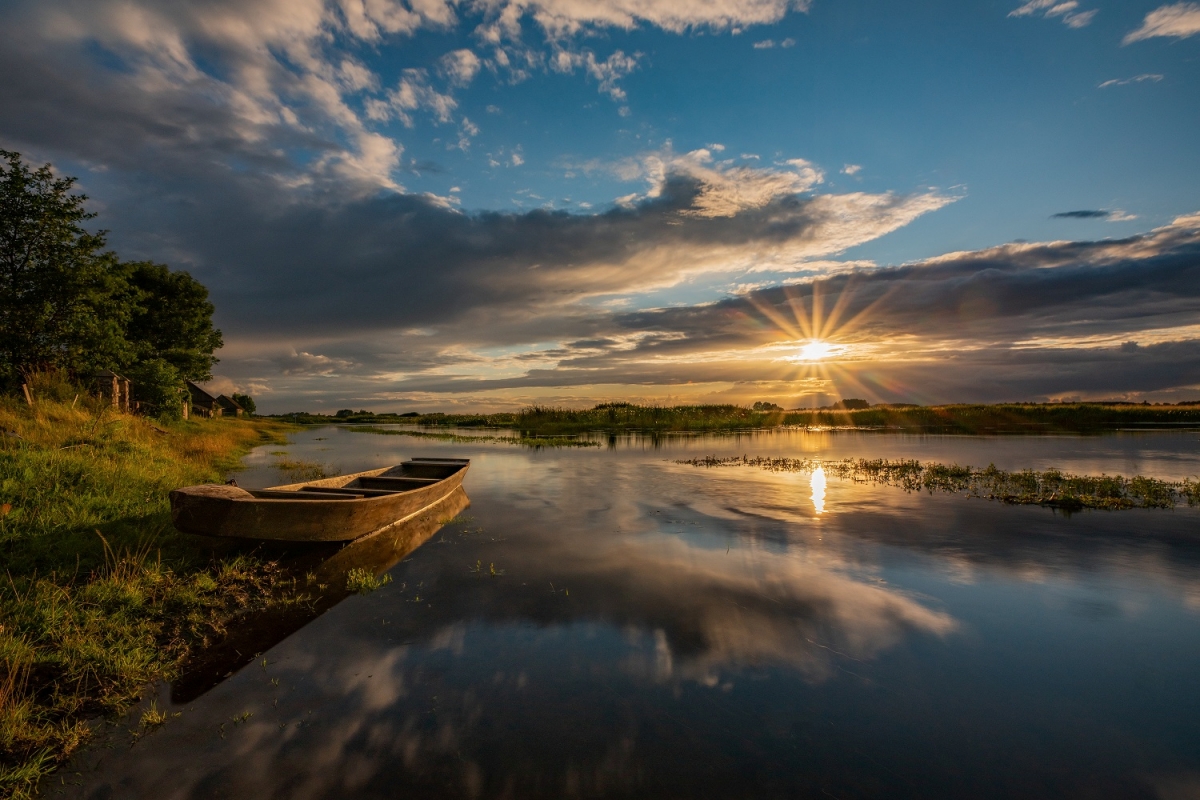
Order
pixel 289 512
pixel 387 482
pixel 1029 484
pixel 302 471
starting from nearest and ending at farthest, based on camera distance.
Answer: pixel 289 512, pixel 387 482, pixel 1029 484, pixel 302 471

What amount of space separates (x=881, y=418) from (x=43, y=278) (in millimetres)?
76045

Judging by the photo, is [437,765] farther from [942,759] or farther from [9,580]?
[9,580]

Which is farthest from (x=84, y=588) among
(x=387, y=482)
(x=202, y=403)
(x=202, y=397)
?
(x=202, y=397)

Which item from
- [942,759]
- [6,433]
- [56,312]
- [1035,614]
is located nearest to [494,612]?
[942,759]

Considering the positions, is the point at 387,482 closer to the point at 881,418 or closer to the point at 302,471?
the point at 302,471

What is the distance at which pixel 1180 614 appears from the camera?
27.1 feet

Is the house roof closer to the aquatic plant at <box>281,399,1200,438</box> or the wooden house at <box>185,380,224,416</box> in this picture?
the wooden house at <box>185,380,224,416</box>

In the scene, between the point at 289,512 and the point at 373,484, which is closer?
the point at 289,512

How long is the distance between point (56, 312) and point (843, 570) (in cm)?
3203

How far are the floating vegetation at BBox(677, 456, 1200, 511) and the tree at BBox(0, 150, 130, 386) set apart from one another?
1282 inches

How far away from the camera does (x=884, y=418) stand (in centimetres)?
6775

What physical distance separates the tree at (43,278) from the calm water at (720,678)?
22.6m

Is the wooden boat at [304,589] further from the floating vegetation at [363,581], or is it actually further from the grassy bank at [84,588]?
the grassy bank at [84,588]

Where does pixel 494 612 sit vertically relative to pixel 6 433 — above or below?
below
